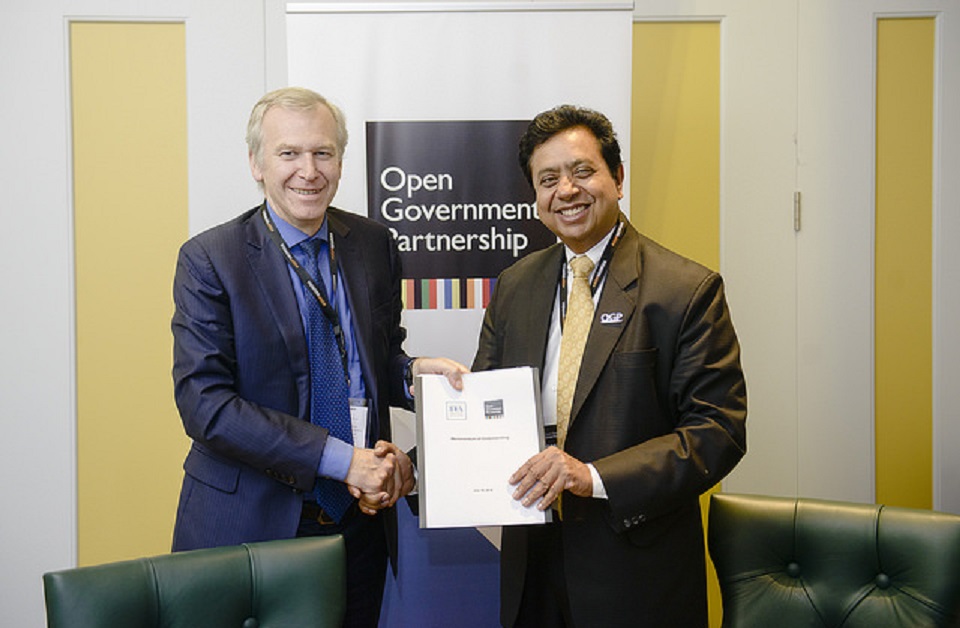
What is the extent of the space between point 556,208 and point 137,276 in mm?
2152

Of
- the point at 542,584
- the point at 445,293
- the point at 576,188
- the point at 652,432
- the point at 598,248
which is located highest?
the point at 576,188

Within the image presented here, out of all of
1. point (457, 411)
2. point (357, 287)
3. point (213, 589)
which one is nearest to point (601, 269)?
point (457, 411)

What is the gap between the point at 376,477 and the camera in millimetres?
2203

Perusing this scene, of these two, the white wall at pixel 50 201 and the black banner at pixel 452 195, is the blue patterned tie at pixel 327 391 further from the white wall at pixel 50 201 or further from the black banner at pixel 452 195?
the white wall at pixel 50 201

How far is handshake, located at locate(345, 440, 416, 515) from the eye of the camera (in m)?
2.20

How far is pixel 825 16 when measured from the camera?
3768mm

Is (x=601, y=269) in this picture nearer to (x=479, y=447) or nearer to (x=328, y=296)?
(x=479, y=447)

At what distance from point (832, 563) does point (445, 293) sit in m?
1.60

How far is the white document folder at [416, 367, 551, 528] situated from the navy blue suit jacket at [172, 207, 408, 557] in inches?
10.4

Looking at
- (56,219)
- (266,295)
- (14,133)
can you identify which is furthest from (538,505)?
(14,133)

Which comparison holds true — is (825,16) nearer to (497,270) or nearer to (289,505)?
(497,270)

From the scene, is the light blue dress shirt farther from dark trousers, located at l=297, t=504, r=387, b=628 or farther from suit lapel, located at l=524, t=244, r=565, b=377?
suit lapel, located at l=524, t=244, r=565, b=377

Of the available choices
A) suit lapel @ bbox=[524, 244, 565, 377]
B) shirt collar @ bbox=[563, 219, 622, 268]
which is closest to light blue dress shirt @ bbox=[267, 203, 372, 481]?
suit lapel @ bbox=[524, 244, 565, 377]

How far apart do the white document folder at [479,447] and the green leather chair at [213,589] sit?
0.31 m
